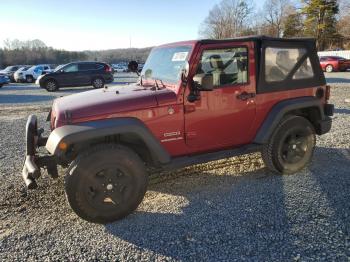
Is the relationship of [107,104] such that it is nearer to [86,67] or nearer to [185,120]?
[185,120]

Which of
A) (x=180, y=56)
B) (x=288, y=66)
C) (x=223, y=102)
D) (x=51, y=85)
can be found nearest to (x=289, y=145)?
(x=288, y=66)

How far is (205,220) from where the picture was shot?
357 centimetres

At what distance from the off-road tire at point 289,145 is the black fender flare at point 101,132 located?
→ 5.71 ft

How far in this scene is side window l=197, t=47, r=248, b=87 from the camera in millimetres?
4102

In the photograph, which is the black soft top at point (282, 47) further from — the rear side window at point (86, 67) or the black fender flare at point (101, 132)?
the rear side window at point (86, 67)

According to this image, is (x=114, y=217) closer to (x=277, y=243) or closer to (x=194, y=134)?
(x=194, y=134)

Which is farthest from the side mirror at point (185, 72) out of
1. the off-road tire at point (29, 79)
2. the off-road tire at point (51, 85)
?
the off-road tire at point (29, 79)

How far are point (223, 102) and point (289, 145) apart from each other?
54.5 inches

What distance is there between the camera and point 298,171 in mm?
4871

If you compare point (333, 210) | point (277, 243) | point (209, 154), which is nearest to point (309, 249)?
point (277, 243)

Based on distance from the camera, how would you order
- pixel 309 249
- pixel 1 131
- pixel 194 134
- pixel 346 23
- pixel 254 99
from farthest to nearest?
pixel 346 23 < pixel 1 131 < pixel 254 99 < pixel 194 134 < pixel 309 249

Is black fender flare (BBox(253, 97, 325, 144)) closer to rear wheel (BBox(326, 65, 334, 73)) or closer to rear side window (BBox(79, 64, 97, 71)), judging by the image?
rear side window (BBox(79, 64, 97, 71))

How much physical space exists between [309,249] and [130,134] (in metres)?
2.11

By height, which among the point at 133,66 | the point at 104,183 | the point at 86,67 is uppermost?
the point at 86,67
